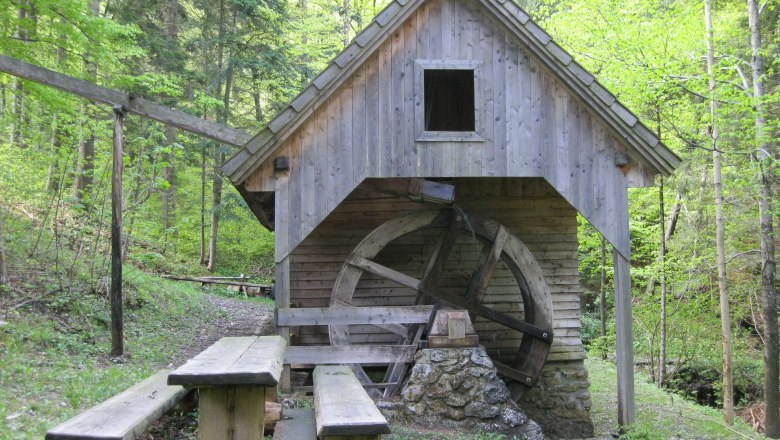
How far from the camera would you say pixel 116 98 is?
27.7ft

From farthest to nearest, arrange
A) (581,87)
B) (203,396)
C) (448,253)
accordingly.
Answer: (448,253), (581,87), (203,396)

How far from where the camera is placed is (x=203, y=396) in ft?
9.93

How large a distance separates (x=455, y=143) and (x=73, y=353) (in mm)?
5749

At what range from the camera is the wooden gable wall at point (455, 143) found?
7883 mm

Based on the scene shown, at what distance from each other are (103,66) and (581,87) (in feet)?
30.5

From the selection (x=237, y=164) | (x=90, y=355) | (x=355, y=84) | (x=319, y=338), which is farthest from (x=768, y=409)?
(x=90, y=355)

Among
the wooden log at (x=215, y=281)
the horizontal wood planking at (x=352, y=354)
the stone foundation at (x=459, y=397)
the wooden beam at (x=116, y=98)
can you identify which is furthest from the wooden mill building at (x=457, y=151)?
the wooden log at (x=215, y=281)

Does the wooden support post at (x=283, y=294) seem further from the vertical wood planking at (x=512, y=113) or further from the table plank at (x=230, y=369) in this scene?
the table plank at (x=230, y=369)

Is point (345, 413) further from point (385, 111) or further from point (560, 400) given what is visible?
point (560, 400)

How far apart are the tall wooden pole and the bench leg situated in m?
5.99

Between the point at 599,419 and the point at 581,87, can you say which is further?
the point at 599,419

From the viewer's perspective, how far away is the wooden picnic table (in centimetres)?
284

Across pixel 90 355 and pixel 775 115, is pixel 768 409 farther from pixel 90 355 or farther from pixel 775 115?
pixel 90 355

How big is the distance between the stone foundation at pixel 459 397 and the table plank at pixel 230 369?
410 centimetres
